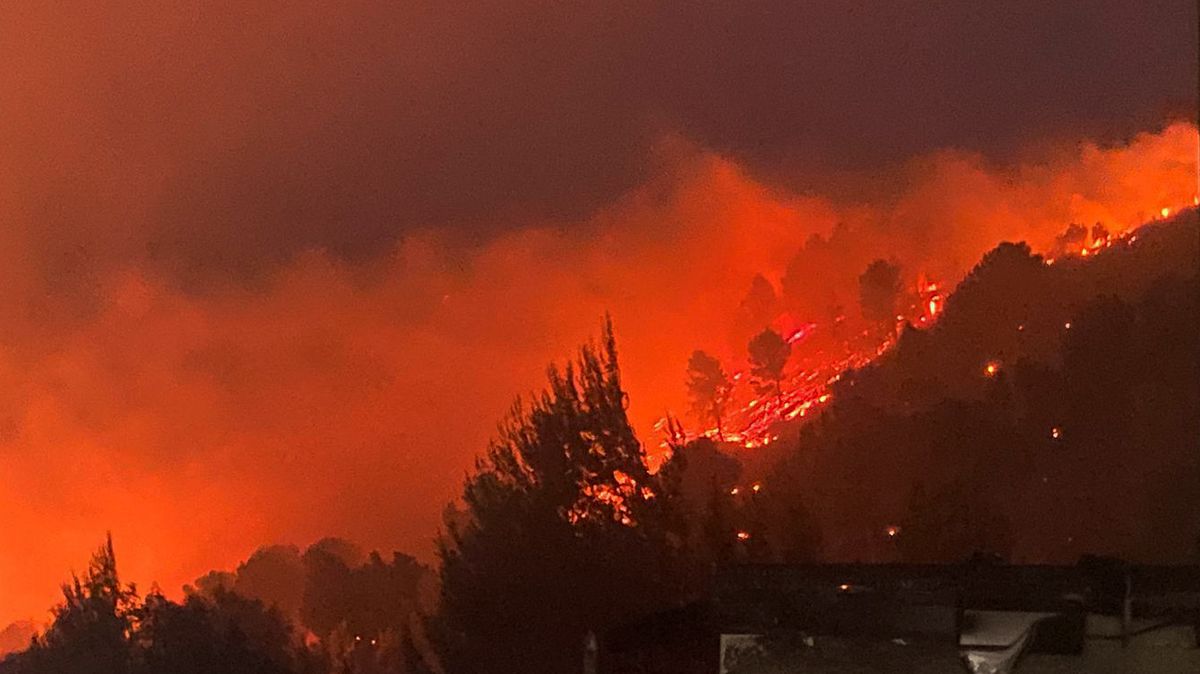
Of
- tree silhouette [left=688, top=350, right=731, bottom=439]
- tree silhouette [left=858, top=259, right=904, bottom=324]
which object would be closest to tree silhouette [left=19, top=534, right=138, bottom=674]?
tree silhouette [left=688, top=350, right=731, bottom=439]

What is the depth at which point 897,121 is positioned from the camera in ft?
6.27

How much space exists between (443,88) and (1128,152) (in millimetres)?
1102

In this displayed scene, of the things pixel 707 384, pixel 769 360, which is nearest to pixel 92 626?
pixel 707 384

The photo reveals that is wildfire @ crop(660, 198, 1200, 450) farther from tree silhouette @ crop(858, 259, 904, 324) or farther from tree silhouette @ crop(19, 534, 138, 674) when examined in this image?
tree silhouette @ crop(19, 534, 138, 674)

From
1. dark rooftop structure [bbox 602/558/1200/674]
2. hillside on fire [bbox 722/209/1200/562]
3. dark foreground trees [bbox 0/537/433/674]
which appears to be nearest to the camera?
dark rooftop structure [bbox 602/558/1200/674]

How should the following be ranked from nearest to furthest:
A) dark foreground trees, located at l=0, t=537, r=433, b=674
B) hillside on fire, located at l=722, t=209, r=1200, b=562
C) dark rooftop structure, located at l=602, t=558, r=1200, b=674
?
dark rooftop structure, located at l=602, t=558, r=1200, b=674, hillside on fire, located at l=722, t=209, r=1200, b=562, dark foreground trees, located at l=0, t=537, r=433, b=674

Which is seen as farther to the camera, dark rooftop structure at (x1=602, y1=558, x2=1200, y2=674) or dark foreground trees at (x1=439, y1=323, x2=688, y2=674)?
dark foreground trees at (x1=439, y1=323, x2=688, y2=674)

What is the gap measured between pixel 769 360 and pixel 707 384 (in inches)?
4.0

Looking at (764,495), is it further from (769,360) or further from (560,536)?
(560,536)

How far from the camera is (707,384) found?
6.04 ft

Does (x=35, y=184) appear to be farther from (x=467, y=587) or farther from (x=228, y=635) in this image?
(x=467, y=587)

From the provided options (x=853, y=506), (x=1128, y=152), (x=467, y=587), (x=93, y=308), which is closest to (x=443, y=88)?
(x=93, y=308)

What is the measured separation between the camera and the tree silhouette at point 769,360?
1824 millimetres

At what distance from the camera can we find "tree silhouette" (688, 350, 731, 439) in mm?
A: 1826
